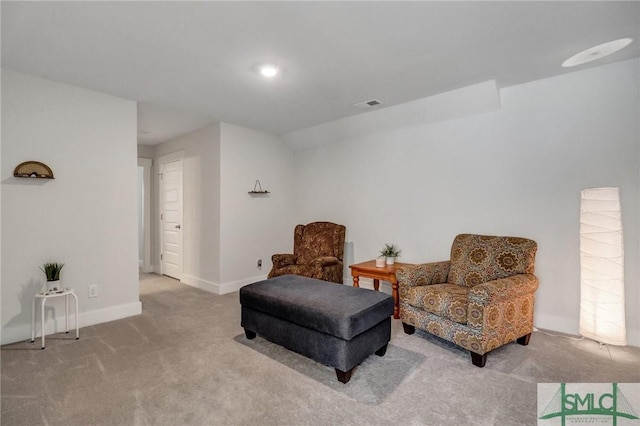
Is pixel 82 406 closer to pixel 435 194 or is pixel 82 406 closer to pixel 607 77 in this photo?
pixel 435 194

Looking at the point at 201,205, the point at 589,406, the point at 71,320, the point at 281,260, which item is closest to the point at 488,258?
the point at 589,406

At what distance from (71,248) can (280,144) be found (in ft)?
10.5

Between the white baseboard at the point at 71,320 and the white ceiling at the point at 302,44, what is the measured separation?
2309mm

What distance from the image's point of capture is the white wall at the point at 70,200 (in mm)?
2816

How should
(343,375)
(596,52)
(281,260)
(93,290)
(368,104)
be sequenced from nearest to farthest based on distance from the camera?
(343,375), (596,52), (93,290), (368,104), (281,260)

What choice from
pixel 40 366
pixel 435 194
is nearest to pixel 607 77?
pixel 435 194

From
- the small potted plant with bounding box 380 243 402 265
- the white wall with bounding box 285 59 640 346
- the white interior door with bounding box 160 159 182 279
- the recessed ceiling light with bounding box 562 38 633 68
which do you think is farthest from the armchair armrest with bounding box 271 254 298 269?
the recessed ceiling light with bounding box 562 38 633 68

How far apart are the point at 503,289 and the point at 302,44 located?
242cm

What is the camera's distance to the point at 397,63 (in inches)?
106

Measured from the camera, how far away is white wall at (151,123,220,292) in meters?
4.49

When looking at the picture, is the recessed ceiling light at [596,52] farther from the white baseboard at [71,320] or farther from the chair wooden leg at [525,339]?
the white baseboard at [71,320]

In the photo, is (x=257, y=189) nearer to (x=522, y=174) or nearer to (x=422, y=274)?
(x=422, y=274)

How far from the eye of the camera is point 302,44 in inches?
93.4

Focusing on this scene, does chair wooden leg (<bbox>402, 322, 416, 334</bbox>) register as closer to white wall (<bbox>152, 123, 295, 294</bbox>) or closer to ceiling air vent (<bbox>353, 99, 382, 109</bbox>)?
ceiling air vent (<bbox>353, 99, 382, 109</bbox>)
